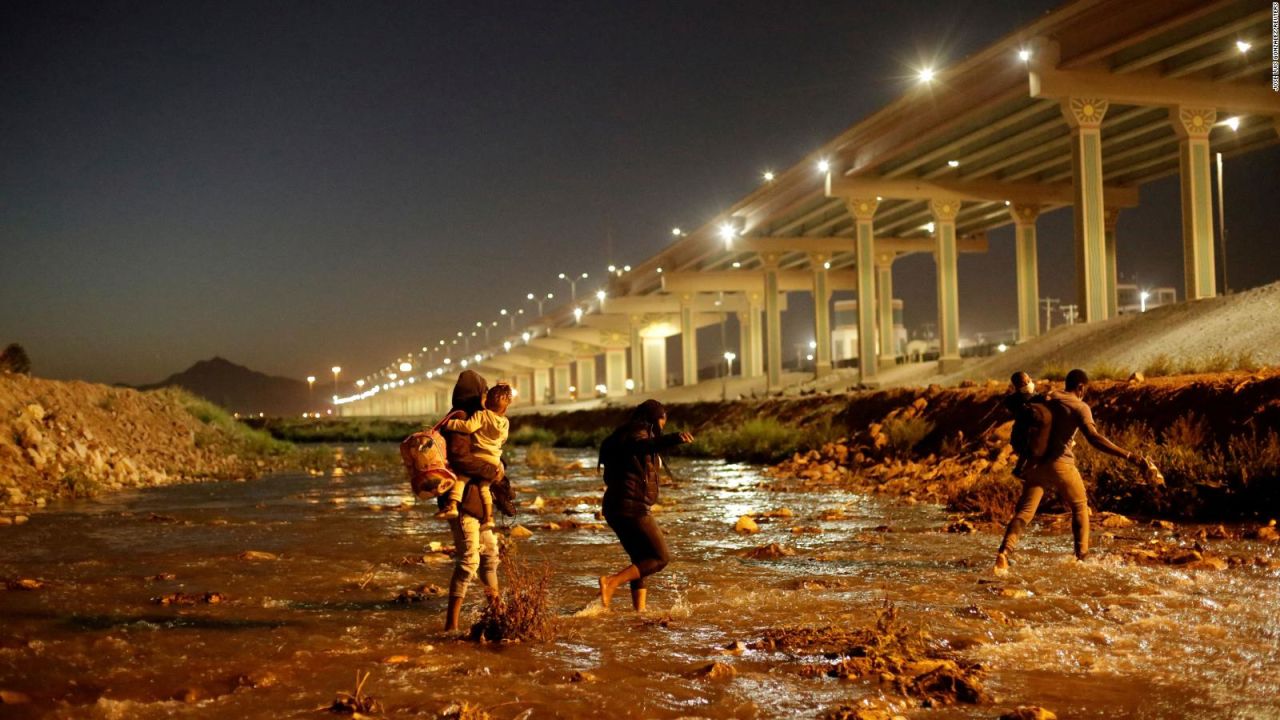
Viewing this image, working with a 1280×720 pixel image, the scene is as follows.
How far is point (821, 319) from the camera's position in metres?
56.8

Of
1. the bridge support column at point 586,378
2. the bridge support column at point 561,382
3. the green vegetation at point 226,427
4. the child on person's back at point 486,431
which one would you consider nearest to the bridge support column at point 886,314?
the green vegetation at point 226,427

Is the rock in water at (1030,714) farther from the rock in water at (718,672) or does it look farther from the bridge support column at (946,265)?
the bridge support column at (946,265)

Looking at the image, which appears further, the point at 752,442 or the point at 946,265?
the point at 946,265

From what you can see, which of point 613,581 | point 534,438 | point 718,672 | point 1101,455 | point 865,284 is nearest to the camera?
point 718,672

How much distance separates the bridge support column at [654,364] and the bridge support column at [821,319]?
23066 millimetres

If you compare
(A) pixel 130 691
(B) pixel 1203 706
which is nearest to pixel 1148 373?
(B) pixel 1203 706

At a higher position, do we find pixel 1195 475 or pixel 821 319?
pixel 821 319

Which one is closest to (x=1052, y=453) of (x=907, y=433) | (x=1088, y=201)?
(x=907, y=433)

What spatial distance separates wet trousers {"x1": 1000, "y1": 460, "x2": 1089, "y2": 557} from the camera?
955 centimetres

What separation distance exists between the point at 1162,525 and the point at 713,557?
17.3 ft

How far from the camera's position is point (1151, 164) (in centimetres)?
3959

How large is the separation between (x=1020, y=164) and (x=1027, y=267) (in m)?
6.41

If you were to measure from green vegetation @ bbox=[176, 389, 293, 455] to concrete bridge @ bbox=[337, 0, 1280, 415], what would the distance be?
69.6ft

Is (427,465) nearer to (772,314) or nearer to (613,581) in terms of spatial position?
(613,581)
